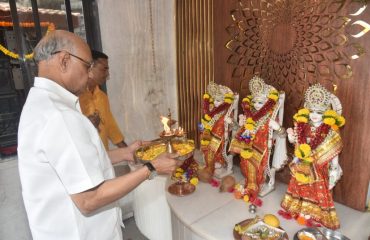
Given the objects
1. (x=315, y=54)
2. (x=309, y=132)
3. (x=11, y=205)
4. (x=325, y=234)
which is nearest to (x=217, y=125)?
(x=309, y=132)

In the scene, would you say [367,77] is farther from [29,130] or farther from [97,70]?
[97,70]

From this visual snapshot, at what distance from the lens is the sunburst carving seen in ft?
5.08

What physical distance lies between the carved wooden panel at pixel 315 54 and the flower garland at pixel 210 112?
0.21 metres

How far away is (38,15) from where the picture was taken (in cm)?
248

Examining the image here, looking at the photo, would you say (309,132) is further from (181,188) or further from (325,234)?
(181,188)

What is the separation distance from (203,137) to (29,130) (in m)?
1.27

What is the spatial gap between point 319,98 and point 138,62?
184 cm

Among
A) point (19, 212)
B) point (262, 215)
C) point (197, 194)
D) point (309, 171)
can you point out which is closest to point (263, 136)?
point (309, 171)

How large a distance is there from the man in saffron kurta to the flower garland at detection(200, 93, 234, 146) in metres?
0.85

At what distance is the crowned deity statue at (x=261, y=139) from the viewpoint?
1756mm

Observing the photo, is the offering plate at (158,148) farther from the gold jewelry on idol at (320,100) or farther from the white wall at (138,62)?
the white wall at (138,62)

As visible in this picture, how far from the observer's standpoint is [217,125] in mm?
2064

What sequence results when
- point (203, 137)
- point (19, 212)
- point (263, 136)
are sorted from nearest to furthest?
point (263, 136)
point (203, 137)
point (19, 212)

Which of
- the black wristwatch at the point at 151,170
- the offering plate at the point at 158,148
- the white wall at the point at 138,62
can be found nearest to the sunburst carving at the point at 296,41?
the offering plate at the point at 158,148
